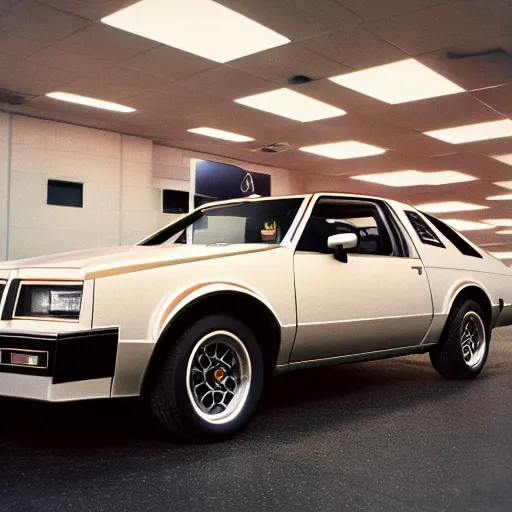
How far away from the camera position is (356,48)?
7.53 m

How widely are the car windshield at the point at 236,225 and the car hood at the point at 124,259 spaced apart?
0.52m

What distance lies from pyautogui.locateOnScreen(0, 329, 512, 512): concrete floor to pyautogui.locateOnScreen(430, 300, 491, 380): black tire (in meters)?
0.43

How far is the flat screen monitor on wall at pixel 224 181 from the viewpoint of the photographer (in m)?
9.30

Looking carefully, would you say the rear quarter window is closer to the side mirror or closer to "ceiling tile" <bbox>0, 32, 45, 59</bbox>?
the side mirror

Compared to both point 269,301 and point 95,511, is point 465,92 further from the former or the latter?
point 95,511

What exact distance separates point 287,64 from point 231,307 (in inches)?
211

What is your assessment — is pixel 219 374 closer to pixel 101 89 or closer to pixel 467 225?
pixel 101 89

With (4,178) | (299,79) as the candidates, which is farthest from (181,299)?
(4,178)

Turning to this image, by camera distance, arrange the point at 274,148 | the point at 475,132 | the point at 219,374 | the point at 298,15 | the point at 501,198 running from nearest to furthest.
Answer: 1. the point at 219,374
2. the point at 298,15
3. the point at 475,132
4. the point at 274,148
5. the point at 501,198

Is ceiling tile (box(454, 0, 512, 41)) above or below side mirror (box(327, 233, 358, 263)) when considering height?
above

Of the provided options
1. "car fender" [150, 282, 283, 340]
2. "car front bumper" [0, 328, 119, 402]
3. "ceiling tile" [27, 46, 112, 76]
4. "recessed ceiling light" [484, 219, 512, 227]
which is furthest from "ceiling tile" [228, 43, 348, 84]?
"recessed ceiling light" [484, 219, 512, 227]

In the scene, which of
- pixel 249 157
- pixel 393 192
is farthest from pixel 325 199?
pixel 393 192

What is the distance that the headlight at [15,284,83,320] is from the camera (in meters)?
3.00

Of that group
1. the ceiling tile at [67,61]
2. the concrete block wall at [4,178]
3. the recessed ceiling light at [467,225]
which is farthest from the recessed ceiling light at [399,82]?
the recessed ceiling light at [467,225]
